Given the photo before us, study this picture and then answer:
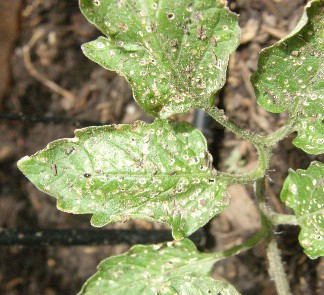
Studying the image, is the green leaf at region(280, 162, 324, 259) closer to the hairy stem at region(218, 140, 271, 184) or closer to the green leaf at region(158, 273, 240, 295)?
the hairy stem at region(218, 140, 271, 184)

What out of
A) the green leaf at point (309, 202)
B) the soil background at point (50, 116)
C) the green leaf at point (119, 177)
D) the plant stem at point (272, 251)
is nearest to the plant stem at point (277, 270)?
the plant stem at point (272, 251)

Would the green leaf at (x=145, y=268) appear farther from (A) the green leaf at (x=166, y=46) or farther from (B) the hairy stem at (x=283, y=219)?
(A) the green leaf at (x=166, y=46)

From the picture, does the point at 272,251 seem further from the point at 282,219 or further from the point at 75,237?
the point at 75,237

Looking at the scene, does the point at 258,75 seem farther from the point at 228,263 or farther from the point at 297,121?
the point at 228,263

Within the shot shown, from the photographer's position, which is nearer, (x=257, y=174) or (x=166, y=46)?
(x=166, y=46)

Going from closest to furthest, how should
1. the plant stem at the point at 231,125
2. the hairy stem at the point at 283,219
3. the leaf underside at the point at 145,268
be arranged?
the plant stem at the point at 231,125 < the hairy stem at the point at 283,219 < the leaf underside at the point at 145,268

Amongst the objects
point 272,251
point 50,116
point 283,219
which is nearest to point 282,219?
point 283,219


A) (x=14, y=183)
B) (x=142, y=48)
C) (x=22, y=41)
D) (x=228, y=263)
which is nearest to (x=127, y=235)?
(x=228, y=263)

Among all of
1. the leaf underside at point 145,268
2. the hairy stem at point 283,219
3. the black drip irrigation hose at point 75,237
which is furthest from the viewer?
the black drip irrigation hose at point 75,237
